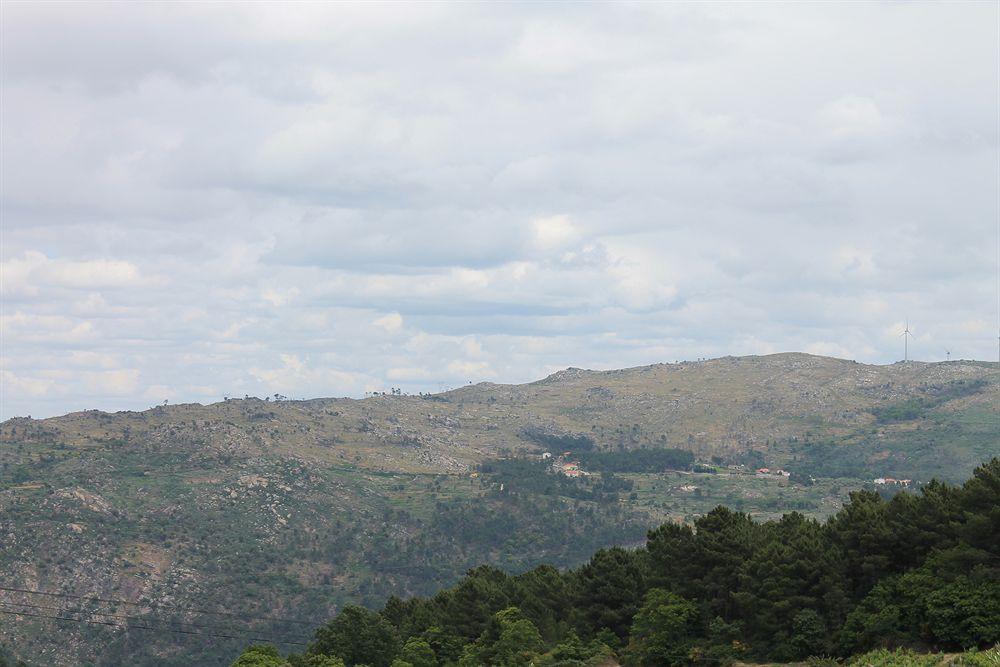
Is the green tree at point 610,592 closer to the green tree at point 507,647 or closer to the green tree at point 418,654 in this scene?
the green tree at point 507,647

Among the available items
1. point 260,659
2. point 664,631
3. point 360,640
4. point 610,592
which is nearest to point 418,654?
point 360,640

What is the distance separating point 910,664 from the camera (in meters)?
86.6

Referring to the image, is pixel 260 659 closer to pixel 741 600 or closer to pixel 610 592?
pixel 610 592

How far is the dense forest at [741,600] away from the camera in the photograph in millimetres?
97625

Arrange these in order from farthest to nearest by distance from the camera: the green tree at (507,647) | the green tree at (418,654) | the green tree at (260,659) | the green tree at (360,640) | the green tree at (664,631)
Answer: the green tree at (360,640) → the green tree at (260,659) → the green tree at (418,654) → the green tree at (507,647) → the green tree at (664,631)

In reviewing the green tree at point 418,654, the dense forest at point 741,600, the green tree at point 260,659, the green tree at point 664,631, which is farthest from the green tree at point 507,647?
the green tree at point 260,659

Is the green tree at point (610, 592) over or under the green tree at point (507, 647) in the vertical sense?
over

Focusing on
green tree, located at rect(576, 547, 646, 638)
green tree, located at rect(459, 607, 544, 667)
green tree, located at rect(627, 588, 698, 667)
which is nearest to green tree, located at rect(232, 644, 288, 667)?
green tree, located at rect(459, 607, 544, 667)

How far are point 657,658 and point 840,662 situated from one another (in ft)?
64.4

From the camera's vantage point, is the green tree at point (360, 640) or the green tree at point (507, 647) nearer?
the green tree at point (507, 647)

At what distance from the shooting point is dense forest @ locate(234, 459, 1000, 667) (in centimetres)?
9762

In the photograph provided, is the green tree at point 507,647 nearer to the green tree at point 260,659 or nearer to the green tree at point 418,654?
the green tree at point 418,654

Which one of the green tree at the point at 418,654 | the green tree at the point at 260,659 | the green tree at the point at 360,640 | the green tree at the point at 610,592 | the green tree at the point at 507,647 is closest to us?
the green tree at the point at 507,647

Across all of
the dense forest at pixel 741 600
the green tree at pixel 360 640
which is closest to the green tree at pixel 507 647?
the dense forest at pixel 741 600
